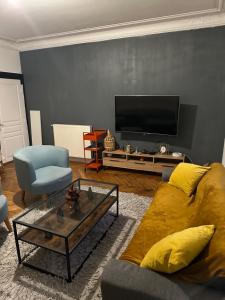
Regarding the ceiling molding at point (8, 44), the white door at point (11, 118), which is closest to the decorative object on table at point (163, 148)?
the white door at point (11, 118)

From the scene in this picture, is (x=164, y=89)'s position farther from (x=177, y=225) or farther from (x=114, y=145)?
(x=177, y=225)

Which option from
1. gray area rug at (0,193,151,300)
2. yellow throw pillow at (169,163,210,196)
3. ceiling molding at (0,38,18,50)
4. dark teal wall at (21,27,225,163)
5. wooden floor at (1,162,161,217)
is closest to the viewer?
gray area rug at (0,193,151,300)

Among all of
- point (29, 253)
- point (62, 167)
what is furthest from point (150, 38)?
point (29, 253)

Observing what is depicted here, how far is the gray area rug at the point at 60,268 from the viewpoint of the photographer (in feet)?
5.63

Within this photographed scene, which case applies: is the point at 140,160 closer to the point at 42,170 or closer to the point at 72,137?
the point at 72,137

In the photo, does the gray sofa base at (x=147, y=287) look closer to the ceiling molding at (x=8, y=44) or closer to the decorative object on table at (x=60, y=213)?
the decorative object on table at (x=60, y=213)

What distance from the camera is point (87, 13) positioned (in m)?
3.27

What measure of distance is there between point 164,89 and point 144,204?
2.22 meters

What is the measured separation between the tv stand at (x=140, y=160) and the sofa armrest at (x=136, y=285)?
9.42 ft

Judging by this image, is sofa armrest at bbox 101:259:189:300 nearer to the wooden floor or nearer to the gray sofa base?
the gray sofa base

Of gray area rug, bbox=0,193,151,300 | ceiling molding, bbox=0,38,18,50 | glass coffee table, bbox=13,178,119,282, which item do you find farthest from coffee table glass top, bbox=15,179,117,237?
ceiling molding, bbox=0,38,18,50

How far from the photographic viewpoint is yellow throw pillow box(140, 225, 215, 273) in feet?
3.90

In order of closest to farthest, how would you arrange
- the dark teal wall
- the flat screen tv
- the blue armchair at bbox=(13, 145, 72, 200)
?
the blue armchair at bbox=(13, 145, 72, 200)
the dark teal wall
the flat screen tv

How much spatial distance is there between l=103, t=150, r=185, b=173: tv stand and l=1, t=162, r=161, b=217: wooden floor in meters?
0.15
